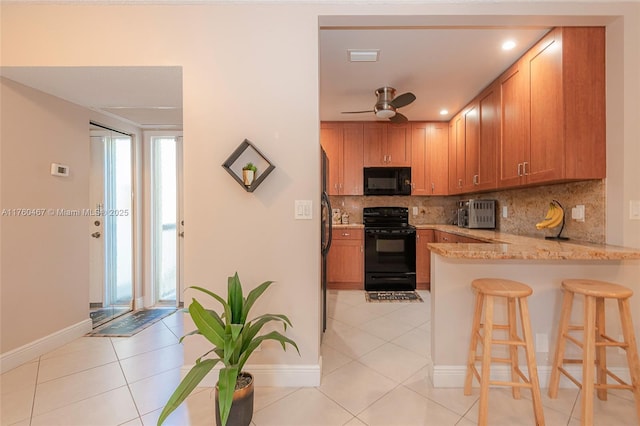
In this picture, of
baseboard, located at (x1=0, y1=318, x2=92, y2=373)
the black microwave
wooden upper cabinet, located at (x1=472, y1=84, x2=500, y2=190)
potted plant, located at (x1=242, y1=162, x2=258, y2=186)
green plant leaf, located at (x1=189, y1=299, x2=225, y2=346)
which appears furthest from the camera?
the black microwave

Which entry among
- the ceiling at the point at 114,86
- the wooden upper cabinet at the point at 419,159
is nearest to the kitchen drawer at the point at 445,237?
the wooden upper cabinet at the point at 419,159

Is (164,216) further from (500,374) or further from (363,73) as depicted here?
(500,374)

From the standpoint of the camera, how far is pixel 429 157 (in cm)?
421

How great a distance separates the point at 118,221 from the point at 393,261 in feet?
11.5

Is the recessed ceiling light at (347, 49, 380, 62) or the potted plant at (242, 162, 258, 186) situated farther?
the recessed ceiling light at (347, 49, 380, 62)

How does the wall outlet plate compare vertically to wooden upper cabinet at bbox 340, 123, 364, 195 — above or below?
below

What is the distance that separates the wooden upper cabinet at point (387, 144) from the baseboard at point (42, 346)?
12.7 ft

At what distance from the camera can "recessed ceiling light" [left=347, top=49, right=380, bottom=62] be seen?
233 centimetres

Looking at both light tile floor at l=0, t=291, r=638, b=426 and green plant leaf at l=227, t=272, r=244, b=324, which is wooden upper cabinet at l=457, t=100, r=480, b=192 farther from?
green plant leaf at l=227, t=272, r=244, b=324

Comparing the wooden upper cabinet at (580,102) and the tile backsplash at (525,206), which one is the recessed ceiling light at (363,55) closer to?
the wooden upper cabinet at (580,102)

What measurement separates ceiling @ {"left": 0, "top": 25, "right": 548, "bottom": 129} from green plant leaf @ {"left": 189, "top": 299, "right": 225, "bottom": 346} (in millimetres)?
1593

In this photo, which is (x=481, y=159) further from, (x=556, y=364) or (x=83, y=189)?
(x=83, y=189)

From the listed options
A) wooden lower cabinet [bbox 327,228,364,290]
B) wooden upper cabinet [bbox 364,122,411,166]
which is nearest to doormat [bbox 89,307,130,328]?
wooden lower cabinet [bbox 327,228,364,290]

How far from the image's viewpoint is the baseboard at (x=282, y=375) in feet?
5.99
